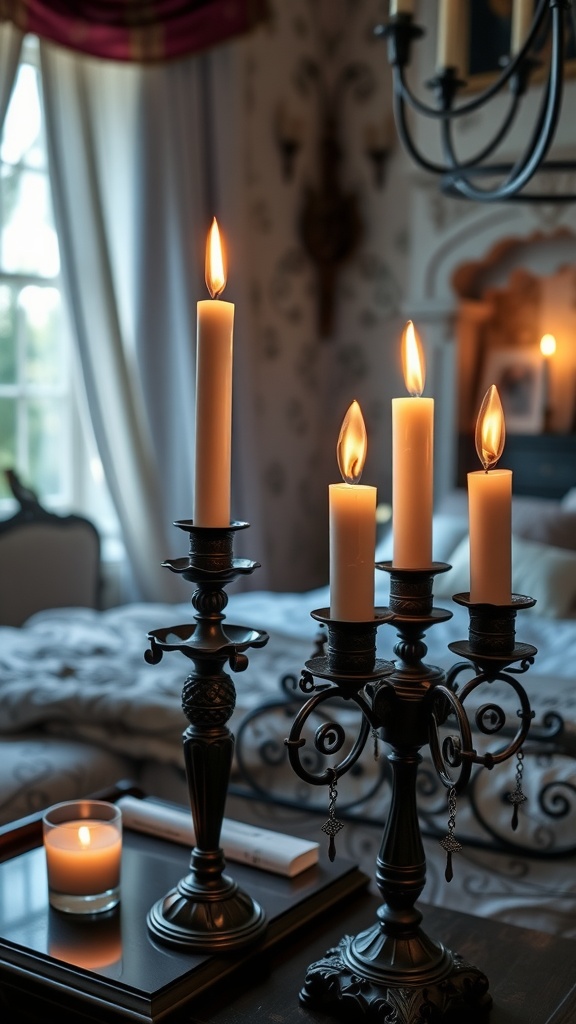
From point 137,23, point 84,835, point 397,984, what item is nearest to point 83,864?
point 84,835

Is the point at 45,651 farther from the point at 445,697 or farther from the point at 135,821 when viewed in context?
the point at 445,697

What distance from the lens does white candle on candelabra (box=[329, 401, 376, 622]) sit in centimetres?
84

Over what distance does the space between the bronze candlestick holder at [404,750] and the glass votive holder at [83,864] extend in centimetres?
29

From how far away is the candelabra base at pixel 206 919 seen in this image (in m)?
1.04

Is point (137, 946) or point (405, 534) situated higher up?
point (405, 534)

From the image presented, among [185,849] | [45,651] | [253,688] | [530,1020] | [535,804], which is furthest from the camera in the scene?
[45,651]

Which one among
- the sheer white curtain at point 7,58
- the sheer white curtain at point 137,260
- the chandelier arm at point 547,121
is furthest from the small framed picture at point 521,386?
the chandelier arm at point 547,121

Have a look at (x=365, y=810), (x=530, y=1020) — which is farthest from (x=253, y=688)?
(x=530, y=1020)

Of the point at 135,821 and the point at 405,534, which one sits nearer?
the point at 405,534

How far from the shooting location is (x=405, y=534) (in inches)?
35.4

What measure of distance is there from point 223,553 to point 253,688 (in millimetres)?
1197

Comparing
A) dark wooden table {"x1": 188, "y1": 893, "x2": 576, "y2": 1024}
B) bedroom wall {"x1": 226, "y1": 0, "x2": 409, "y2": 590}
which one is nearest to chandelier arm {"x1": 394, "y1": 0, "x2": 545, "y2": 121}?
dark wooden table {"x1": 188, "y1": 893, "x2": 576, "y2": 1024}

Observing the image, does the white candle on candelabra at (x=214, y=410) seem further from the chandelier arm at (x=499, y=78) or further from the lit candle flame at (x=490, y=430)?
the chandelier arm at (x=499, y=78)

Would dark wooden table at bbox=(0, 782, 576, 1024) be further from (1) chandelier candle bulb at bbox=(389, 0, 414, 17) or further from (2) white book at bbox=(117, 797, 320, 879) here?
(1) chandelier candle bulb at bbox=(389, 0, 414, 17)
